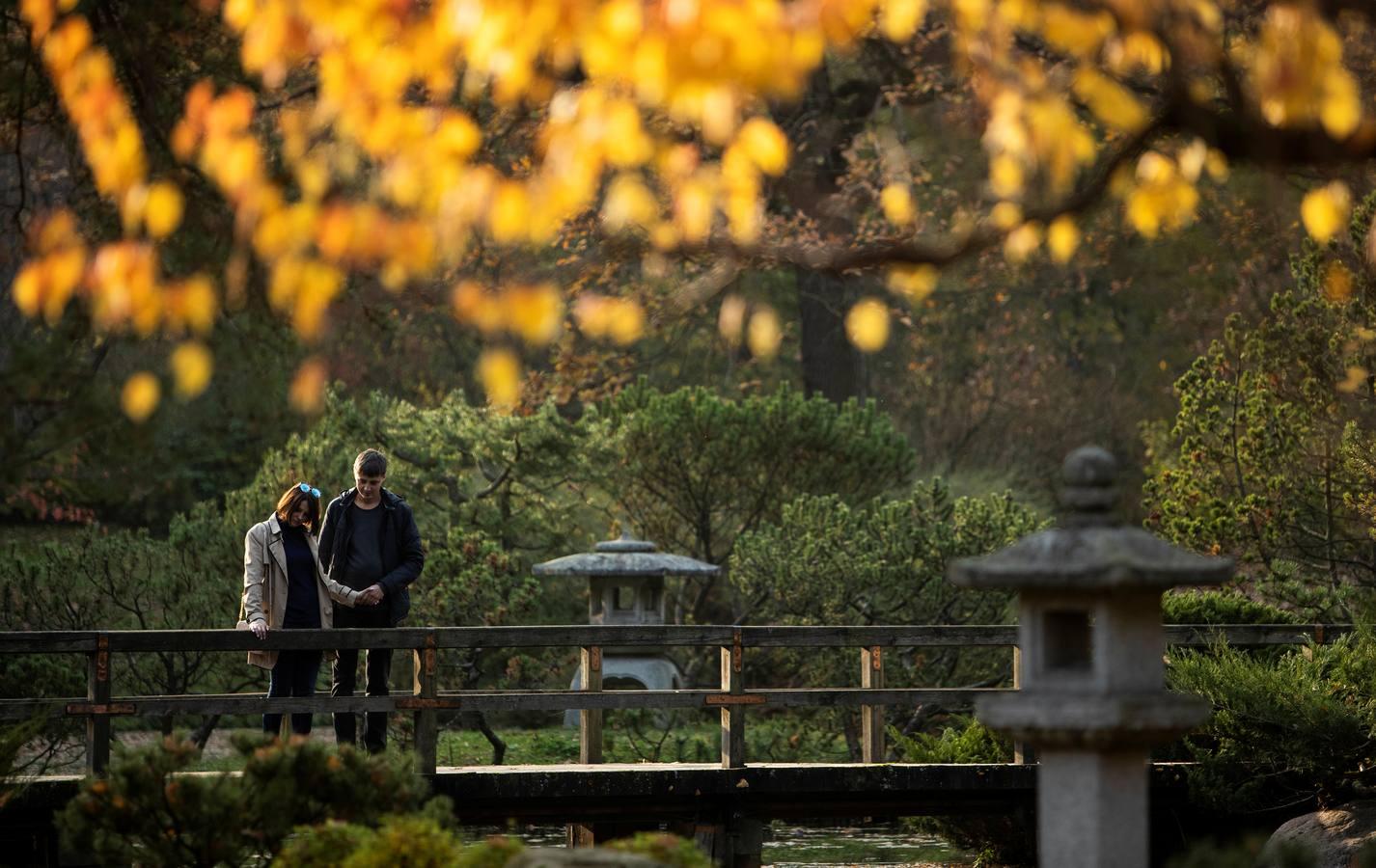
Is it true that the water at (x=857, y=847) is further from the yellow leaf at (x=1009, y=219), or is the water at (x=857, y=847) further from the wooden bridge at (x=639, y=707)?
the yellow leaf at (x=1009, y=219)

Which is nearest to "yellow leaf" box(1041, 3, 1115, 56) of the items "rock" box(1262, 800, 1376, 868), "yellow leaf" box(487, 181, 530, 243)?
"yellow leaf" box(487, 181, 530, 243)

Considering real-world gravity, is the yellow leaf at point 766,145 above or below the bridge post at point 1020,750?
above

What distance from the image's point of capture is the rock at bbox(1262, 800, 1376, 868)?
445 inches

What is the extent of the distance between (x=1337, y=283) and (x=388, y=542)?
6.33 meters

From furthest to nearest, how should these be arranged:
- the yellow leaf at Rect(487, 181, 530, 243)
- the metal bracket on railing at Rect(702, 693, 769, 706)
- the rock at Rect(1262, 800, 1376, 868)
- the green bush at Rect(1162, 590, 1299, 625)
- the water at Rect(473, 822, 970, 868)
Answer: the green bush at Rect(1162, 590, 1299, 625)
the water at Rect(473, 822, 970, 868)
the metal bracket on railing at Rect(702, 693, 769, 706)
the rock at Rect(1262, 800, 1376, 868)
the yellow leaf at Rect(487, 181, 530, 243)

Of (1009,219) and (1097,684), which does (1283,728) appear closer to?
(1097,684)

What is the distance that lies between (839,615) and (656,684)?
1.57 metres

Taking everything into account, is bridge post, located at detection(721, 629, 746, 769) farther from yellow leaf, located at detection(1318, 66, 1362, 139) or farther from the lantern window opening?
yellow leaf, located at detection(1318, 66, 1362, 139)

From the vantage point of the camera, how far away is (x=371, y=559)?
11.8m

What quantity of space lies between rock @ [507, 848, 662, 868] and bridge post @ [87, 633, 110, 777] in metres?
4.79

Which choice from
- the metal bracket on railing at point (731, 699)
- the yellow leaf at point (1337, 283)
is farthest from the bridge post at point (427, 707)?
the yellow leaf at point (1337, 283)

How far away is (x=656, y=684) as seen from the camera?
1730 cm

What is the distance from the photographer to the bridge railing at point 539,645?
443 inches

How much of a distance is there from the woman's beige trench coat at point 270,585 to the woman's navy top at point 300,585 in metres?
0.03
